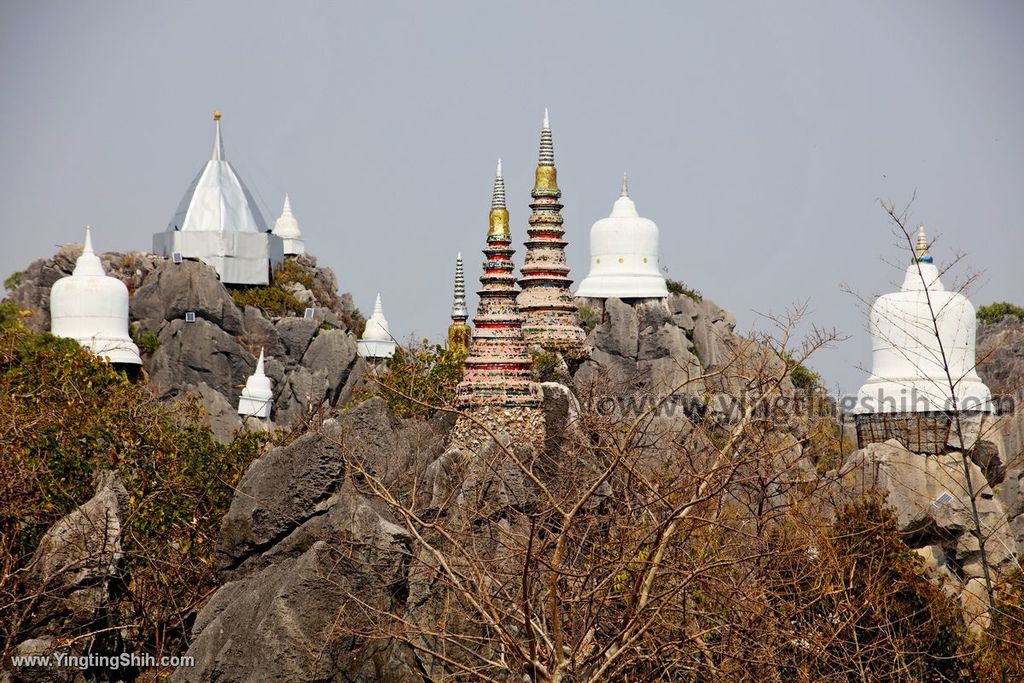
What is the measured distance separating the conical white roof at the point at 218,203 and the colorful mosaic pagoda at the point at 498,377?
38108mm

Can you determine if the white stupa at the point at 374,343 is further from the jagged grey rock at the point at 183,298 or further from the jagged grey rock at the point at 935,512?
the jagged grey rock at the point at 935,512

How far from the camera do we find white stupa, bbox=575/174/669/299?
46.1 metres

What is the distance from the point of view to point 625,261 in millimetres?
46531

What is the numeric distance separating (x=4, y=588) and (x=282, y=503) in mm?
3339

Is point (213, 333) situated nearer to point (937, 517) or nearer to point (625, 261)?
point (625, 261)

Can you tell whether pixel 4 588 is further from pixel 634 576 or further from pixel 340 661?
pixel 634 576

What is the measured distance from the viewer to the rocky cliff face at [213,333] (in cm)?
5256

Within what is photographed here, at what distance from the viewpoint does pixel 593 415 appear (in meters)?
19.9

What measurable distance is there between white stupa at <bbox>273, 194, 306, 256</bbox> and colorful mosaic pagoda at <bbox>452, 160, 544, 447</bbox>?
41608mm

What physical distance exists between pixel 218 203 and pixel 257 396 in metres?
15.2

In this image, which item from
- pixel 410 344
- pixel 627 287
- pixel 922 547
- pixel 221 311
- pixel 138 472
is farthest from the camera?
pixel 221 311

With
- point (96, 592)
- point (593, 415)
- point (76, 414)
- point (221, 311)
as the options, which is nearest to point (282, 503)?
point (96, 592)

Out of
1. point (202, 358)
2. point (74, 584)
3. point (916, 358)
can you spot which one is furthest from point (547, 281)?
point (202, 358)

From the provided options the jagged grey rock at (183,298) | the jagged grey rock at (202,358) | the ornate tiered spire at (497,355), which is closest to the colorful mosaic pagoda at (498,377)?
the ornate tiered spire at (497,355)
